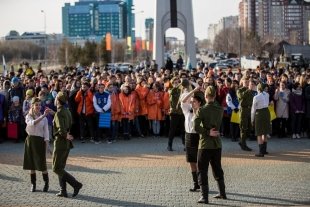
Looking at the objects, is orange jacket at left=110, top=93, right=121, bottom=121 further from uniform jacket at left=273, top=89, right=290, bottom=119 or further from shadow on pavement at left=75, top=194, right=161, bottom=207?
shadow on pavement at left=75, top=194, right=161, bottom=207

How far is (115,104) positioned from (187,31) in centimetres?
2764

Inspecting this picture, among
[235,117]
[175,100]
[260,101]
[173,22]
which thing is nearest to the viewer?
[260,101]

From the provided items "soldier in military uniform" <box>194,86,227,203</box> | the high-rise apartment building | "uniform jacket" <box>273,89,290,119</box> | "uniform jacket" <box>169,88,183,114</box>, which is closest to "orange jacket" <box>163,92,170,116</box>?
"uniform jacket" <box>169,88,183,114</box>

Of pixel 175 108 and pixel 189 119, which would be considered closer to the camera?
pixel 189 119

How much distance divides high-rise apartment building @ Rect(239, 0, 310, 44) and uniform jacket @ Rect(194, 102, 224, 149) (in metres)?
168

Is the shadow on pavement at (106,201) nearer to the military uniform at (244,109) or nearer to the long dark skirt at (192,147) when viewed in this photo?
the long dark skirt at (192,147)

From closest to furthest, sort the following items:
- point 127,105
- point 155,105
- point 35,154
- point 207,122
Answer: point 207,122, point 35,154, point 127,105, point 155,105

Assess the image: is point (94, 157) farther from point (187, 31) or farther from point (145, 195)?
point (187, 31)

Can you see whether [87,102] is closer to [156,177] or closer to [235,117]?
[235,117]

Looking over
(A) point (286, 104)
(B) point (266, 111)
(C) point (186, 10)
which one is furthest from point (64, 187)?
(C) point (186, 10)

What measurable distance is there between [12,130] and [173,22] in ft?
91.9

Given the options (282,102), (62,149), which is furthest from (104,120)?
(62,149)

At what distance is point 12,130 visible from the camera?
1905 centimetres

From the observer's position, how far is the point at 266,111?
1552cm
